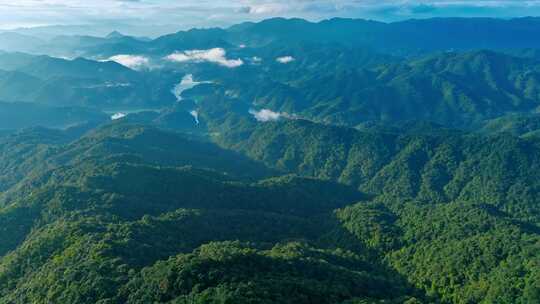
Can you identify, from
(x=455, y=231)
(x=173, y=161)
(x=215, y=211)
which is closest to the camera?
(x=455, y=231)

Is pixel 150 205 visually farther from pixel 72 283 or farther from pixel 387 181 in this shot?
pixel 387 181

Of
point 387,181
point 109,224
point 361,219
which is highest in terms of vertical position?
point 109,224

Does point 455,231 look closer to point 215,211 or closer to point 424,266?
point 424,266

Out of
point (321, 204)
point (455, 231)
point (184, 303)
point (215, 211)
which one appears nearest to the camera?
point (184, 303)

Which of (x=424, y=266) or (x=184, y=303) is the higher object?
(x=184, y=303)

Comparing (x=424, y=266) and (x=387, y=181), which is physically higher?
(x=424, y=266)

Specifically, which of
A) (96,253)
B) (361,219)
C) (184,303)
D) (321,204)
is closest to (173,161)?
(321,204)

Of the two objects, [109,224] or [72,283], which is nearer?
[72,283]

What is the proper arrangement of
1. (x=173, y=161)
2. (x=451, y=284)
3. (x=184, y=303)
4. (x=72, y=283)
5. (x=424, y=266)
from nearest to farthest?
(x=184, y=303) → (x=72, y=283) → (x=451, y=284) → (x=424, y=266) → (x=173, y=161)

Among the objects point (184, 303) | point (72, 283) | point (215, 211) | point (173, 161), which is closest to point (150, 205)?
point (215, 211)
